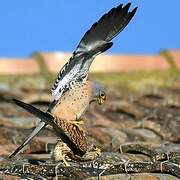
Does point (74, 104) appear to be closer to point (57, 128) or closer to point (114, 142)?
point (57, 128)

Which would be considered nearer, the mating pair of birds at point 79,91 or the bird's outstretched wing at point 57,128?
the bird's outstretched wing at point 57,128

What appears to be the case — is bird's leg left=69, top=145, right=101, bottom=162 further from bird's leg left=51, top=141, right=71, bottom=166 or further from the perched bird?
the perched bird

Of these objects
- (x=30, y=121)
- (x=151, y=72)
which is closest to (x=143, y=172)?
(x=30, y=121)

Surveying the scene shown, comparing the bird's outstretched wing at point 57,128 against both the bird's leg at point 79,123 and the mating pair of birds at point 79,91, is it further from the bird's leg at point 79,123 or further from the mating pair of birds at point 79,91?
the bird's leg at point 79,123

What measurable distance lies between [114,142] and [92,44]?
2.08 m

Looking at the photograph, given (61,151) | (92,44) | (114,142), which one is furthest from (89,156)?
(114,142)

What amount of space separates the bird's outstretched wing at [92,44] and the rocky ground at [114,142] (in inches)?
19.3

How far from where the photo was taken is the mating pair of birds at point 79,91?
436 cm

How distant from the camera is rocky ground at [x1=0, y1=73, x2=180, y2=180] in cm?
428

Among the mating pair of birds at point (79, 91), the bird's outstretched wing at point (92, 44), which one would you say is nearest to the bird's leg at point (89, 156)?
the mating pair of birds at point (79, 91)

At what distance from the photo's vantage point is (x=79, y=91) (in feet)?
14.7

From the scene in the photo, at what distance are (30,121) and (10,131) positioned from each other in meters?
1.14

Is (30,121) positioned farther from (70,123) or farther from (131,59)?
(131,59)

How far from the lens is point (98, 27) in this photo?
446 centimetres
